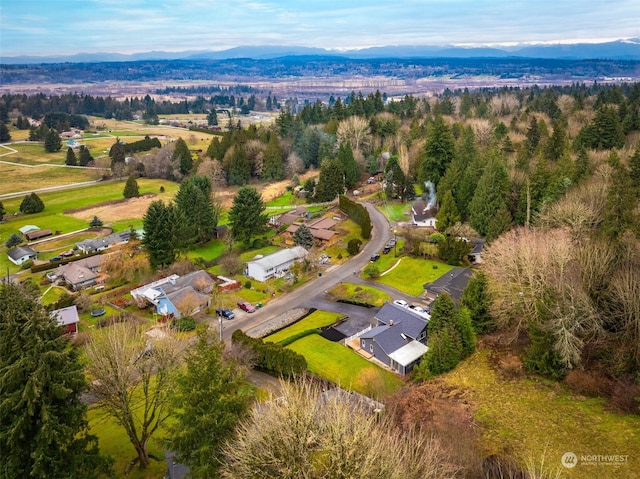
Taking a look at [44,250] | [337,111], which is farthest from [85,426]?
[337,111]

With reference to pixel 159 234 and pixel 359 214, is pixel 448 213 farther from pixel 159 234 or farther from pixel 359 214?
pixel 159 234

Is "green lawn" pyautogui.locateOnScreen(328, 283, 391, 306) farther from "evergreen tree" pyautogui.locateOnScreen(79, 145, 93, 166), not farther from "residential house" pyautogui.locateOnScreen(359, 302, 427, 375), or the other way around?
→ "evergreen tree" pyautogui.locateOnScreen(79, 145, 93, 166)

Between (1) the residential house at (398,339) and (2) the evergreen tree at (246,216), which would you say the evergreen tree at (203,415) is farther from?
(2) the evergreen tree at (246,216)

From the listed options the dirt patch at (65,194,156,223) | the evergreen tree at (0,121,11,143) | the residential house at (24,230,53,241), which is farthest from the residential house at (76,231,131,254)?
the evergreen tree at (0,121,11,143)

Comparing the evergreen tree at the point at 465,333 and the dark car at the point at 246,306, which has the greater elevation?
the evergreen tree at the point at 465,333

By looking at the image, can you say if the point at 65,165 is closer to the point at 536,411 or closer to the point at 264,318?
the point at 264,318

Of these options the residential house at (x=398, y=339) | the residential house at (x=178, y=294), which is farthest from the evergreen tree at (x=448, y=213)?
the residential house at (x=178, y=294)

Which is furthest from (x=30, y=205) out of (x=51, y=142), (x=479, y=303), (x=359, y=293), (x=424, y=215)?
(x=479, y=303)
